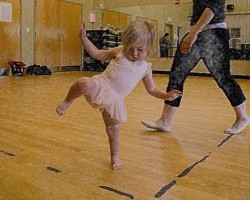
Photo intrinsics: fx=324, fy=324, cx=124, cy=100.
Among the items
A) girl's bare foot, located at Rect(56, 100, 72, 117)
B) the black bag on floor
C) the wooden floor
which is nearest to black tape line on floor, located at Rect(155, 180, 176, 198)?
the wooden floor

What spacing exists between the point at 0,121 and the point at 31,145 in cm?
73

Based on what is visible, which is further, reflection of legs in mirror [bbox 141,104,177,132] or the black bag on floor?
the black bag on floor

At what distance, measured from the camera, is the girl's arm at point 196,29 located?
78.2 inches

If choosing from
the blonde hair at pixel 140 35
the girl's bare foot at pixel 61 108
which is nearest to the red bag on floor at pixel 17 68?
the girl's bare foot at pixel 61 108

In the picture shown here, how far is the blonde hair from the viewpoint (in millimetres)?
1354

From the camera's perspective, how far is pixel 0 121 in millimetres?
2461

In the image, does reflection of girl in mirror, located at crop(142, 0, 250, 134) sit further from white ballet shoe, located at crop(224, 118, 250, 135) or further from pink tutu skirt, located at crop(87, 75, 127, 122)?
pink tutu skirt, located at crop(87, 75, 127, 122)

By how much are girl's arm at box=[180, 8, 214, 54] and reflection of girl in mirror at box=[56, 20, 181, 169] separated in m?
0.61

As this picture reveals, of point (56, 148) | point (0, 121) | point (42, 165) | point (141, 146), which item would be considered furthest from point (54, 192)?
point (0, 121)

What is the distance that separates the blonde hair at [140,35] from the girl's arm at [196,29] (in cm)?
69

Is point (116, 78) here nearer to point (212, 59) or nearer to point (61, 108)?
point (61, 108)

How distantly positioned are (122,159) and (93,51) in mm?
575

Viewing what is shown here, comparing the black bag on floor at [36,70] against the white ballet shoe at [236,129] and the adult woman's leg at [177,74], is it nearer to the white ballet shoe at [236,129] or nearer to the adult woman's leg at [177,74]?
the adult woman's leg at [177,74]

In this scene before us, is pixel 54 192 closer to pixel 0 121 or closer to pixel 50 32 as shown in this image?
pixel 0 121
